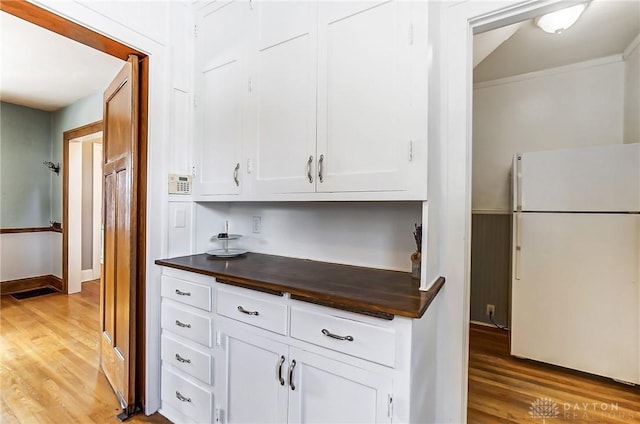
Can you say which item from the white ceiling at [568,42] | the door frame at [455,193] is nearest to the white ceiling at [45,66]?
the door frame at [455,193]

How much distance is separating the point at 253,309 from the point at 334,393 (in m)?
0.49

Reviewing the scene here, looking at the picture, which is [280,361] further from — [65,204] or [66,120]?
[66,120]

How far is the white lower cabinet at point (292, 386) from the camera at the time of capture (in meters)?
1.08

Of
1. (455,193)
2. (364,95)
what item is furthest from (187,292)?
(455,193)

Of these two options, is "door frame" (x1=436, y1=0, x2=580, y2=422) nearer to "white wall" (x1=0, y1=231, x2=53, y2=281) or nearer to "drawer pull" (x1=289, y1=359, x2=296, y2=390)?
"drawer pull" (x1=289, y1=359, x2=296, y2=390)

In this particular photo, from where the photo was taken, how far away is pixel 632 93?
8.03 ft

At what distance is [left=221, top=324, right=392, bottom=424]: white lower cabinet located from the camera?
108 centimetres

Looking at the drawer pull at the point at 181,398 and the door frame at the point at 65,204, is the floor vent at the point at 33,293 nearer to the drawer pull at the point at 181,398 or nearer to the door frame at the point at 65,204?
the door frame at the point at 65,204

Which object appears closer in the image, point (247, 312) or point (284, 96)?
point (247, 312)

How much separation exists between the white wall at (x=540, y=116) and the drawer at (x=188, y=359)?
296 centimetres

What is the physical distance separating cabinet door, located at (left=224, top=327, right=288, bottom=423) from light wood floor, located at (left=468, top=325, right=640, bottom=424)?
123 cm

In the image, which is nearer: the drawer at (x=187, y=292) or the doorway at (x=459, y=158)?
the doorway at (x=459, y=158)

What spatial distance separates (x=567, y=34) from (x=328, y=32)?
2130 millimetres

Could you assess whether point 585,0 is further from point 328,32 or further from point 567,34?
point 567,34
